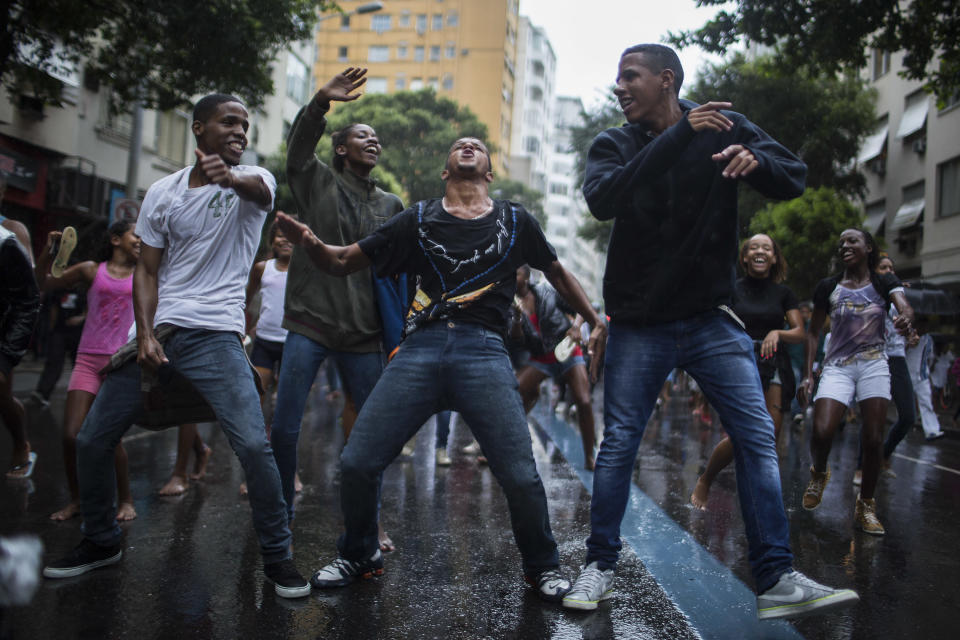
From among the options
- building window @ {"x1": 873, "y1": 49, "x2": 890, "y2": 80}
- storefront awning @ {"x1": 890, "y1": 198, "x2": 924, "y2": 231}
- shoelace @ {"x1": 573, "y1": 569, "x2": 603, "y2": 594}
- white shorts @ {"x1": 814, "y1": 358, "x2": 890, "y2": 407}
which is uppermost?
building window @ {"x1": 873, "y1": 49, "x2": 890, "y2": 80}

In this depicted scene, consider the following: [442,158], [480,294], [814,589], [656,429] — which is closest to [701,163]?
[480,294]

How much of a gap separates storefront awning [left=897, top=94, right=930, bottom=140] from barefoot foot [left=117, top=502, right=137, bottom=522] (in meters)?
27.4

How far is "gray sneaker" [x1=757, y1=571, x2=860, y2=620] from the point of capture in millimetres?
3307

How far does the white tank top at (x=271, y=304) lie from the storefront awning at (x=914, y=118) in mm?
24890

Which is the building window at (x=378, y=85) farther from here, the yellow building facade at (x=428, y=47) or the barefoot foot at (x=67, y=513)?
the barefoot foot at (x=67, y=513)

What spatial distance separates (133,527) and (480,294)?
2.53 metres

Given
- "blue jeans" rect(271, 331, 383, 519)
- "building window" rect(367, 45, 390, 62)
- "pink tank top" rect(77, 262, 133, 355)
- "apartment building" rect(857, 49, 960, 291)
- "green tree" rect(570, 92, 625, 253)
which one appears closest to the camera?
"blue jeans" rect(271, 331, 383, 519)

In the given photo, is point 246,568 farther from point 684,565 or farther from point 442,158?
point 442,158

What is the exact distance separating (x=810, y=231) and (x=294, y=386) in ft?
77.5

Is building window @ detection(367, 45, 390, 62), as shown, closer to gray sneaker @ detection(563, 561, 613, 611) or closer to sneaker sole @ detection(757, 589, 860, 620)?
gray sneaker @ detection(563, 561, 613, 611)

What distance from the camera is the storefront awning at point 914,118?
27547 mm

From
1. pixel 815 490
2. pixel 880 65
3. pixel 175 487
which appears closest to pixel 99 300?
pixel 175 487

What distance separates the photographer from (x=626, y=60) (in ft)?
13.1

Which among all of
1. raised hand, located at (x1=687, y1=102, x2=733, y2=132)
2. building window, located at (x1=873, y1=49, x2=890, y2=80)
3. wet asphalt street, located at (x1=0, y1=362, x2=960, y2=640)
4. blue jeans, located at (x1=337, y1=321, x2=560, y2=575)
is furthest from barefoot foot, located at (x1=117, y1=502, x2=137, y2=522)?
building window, located at (x1=873, y1=49, x2=890, y2=80)
